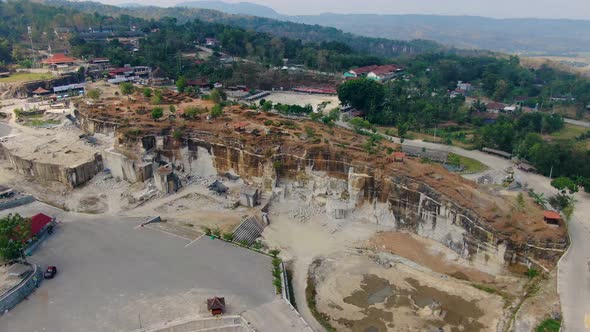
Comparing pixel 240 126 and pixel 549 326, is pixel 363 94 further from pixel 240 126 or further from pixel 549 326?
pixel 549 326

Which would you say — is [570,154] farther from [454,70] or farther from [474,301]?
[454,70]

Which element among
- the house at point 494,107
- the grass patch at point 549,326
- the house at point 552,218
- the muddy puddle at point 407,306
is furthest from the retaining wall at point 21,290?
the house at point 494,107

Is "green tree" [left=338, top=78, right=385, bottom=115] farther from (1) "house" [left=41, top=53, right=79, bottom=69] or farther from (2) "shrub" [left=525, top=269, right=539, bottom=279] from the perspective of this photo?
(1) "house" [left=41, top=53, right=79, bottom=69]

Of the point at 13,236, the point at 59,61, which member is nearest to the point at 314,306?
the point at 13,236

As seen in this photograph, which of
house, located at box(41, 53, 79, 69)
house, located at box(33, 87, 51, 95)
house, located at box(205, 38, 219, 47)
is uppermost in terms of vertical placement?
house, located at box(205, 38, 219, 47)

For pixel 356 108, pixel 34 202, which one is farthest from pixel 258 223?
pixel 356 108

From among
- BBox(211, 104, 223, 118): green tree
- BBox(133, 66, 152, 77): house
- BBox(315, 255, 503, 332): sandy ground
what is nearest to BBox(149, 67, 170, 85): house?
BBox(133, 66, 152, 77): house

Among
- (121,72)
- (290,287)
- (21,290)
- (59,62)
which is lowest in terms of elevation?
(290,287)
